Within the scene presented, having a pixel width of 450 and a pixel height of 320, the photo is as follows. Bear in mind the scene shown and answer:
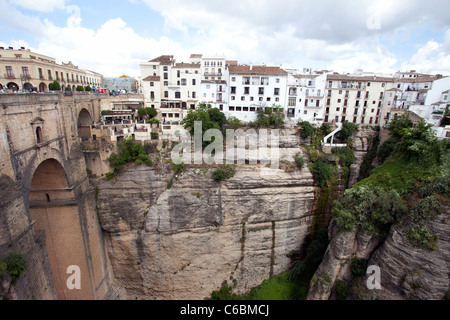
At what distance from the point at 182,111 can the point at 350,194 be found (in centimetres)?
1811

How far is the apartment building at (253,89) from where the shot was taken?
25594mm

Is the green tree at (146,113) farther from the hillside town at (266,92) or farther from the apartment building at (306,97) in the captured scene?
the apartment building at (306,97)

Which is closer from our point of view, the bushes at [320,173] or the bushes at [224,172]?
the bushes at [224,172]

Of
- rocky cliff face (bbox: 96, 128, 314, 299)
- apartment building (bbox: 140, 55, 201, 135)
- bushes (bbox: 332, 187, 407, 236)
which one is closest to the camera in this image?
bushes (bbox: 332, 187, 407, 236)

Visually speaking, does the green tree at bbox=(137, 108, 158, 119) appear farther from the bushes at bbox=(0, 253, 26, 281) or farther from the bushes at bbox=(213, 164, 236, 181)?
the bushes at bbox=(0, 253, 26, 281)

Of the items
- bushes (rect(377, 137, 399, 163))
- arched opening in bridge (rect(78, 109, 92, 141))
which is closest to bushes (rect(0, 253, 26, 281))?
arched opening in bridge (rect(78, 109, 92, 141))

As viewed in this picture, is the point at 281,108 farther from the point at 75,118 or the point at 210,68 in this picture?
the point at 75,118

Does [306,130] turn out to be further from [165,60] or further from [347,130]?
[165,60]

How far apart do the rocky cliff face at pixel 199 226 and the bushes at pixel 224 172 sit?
0.39m

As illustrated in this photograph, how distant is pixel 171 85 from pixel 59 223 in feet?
59.1

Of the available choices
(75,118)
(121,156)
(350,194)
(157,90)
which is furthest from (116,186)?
(350,194)

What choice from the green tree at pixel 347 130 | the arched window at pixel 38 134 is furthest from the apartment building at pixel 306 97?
the arched window at pixel 38 134

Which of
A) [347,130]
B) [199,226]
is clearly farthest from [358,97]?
[199,226]

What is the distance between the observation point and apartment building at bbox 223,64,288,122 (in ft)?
84.0
